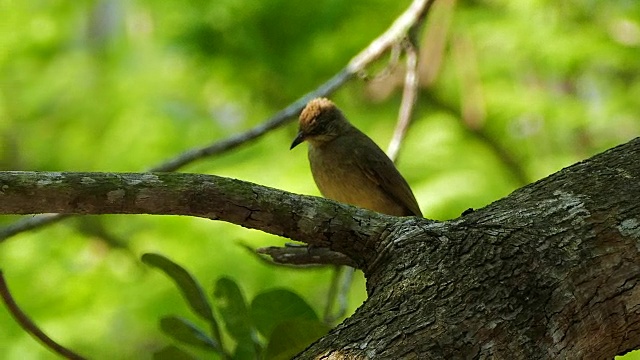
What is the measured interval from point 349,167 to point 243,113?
1.93m

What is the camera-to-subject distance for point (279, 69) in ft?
18.4

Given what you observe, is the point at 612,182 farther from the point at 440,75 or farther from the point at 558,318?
the point at 440,75

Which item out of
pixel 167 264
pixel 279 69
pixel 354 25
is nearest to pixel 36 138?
pixel 279 69

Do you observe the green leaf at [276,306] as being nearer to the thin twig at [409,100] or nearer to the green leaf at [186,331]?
the green leaf at [186,331]

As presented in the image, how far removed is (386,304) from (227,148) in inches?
75.7

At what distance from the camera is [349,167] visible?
4.37 meters

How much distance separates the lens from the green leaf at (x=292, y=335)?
2195 mm

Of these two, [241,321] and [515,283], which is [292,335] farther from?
[515,283]

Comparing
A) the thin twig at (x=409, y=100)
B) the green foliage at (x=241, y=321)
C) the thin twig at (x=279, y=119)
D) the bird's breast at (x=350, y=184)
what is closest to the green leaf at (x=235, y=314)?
the green foliage at (x=241, y=321)

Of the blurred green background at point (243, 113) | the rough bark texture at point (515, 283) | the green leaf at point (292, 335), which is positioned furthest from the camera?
the blurred green background at point (243, 113)

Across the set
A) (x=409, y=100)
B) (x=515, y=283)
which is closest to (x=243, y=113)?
(x=409, y=100)

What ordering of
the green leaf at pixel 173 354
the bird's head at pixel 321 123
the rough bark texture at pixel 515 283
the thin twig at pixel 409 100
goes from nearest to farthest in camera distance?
the rough bark texture at pixel 515 283
the green leaf at pixel 173 354
the thin twig at pixel 409 100
the bird's head at pixel 321 123

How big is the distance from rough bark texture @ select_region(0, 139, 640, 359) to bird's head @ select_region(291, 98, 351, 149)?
92.3 inches

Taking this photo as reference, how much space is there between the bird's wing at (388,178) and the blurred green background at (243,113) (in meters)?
0.39
